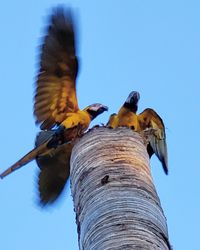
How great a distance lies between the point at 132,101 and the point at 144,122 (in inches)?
8.6

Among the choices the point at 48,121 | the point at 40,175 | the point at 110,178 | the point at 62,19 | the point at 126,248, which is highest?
the point at 62,19

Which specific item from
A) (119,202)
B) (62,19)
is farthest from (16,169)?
(119,202)

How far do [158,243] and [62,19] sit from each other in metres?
2.59

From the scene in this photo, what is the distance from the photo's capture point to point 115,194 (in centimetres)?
389

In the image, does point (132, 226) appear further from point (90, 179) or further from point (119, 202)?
point (90, 179)

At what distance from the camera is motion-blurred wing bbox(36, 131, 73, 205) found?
5504mm

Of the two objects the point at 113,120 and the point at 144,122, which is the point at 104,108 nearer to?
the point at 113,120

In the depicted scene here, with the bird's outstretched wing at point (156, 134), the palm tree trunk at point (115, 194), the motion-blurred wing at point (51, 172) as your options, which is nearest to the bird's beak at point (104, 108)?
the bird's outstretched wing at point (156, 134)

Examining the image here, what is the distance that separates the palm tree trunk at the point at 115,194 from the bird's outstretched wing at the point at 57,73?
131cm

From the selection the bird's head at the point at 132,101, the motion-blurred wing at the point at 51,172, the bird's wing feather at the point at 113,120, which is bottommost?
the motion-blurred wing at the point at 51,172

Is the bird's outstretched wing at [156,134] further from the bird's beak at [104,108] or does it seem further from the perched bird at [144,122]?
the bird's beak at [104,108]

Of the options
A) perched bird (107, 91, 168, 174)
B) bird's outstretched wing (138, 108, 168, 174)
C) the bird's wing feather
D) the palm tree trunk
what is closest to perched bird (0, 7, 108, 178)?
the bird's wing feather

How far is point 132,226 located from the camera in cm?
359

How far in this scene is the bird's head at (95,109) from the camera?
6276 mm
